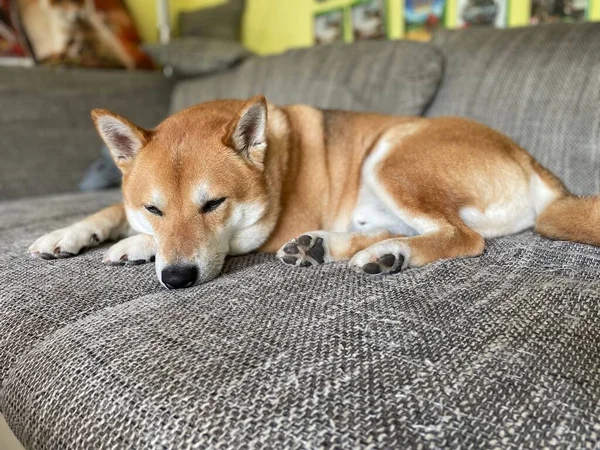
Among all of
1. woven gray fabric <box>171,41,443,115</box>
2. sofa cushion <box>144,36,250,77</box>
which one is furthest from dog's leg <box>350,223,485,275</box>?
sofa cushion <box>144,36,250,77</box>

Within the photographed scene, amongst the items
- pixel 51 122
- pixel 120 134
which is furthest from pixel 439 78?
pixel 51 122

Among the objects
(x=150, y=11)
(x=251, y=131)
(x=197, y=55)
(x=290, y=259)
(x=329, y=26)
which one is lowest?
(x=290, y=259)

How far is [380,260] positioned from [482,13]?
6.03 feet

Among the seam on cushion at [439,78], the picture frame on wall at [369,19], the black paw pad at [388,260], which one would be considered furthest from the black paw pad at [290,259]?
the picture frame on wall at [369,19]

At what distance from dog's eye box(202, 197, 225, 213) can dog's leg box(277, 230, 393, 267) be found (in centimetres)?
22

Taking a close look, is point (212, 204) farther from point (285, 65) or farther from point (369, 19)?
point (369, 19)

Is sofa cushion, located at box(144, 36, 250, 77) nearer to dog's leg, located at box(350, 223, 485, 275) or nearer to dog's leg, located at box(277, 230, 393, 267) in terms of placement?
dog's leg, located at box(277, 230, 393, 267)

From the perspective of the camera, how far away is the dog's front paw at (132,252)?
4.22 ft

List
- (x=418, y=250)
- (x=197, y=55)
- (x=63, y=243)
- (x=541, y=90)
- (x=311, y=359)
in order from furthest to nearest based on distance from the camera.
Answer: (x=197, y=55), (x=541, y=90), (x=63, y=243), (x=418, y=250), (x=311, y=359)

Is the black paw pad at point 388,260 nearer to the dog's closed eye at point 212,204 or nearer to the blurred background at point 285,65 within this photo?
the dog's closed eye at point 212,204

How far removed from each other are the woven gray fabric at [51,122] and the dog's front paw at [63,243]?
1.48 m

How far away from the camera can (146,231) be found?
1412 mm

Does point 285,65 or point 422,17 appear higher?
point 422,17

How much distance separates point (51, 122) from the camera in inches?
109
